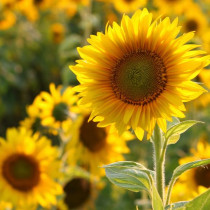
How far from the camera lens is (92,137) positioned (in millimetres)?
2766

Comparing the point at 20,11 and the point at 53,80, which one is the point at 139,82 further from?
the point at 20,11

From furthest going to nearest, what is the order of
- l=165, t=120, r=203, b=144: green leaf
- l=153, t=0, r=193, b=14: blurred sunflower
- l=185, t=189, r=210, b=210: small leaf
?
l=153, t=0, r=193, b=14: blurred sunflower → l=165, t=120, r=203, b=144: green leaf → l=185, t=189, r=210, b=210: small leaf

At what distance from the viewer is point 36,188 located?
2688mm

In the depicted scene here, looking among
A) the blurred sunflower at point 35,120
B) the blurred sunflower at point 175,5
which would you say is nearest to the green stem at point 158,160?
the blurred sunflower at point 35,120

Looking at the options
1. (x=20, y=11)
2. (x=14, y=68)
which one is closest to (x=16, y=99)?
(x=14, y=68)

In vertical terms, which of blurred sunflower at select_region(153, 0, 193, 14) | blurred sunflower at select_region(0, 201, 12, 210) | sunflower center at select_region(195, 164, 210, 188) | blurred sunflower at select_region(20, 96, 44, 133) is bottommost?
blurred sunflower at select_region(0, 201, 12, 210)

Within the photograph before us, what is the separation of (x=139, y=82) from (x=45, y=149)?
116 cm

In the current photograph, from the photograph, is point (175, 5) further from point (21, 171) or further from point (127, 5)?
point (21, 171)

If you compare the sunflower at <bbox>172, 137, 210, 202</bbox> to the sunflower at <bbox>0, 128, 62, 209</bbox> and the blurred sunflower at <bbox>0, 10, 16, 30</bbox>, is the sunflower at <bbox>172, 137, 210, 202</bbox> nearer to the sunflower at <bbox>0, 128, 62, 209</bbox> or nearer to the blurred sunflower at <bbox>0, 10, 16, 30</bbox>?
the sunflower at <bbox>0, 128, 62, 209</bbox>

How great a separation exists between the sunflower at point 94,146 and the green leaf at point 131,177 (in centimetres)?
120

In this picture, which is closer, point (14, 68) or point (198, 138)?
point (198, 138)

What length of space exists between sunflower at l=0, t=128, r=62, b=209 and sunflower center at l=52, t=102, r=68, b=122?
162 millimetres

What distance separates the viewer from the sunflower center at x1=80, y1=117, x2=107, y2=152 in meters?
2.76

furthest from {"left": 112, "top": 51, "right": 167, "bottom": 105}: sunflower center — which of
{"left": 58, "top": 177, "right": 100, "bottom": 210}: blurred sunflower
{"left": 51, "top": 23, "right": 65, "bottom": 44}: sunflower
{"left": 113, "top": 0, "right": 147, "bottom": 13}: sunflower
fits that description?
{"left": 51, "top": 23, "right": 65, "bottom": 44}: sunflower
